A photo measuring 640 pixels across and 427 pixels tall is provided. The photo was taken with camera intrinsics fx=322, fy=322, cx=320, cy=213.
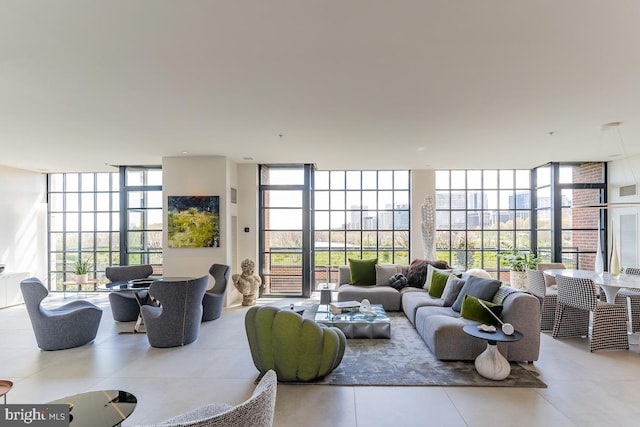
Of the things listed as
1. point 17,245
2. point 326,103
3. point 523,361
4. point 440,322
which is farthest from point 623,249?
point 17,245

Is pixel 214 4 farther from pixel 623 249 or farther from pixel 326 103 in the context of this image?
pixel 623 249

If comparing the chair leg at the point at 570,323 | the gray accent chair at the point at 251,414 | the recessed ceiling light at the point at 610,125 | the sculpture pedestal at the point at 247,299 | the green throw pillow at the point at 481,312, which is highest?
the recessed ceiling light at the point at 610,125

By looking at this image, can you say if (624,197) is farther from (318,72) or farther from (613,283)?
(318,72)

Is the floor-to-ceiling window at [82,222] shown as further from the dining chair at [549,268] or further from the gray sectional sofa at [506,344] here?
the dining chair at [549,268]

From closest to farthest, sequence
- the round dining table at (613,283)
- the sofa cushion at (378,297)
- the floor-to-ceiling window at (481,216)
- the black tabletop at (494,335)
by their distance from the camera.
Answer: the black tabletop at (494,335) < the round dining table at (613,283) < the sofa cushion at (378,297) < the floor-to-ceiling window at (481,216)

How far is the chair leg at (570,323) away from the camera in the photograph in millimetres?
4527

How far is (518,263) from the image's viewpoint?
289 inches

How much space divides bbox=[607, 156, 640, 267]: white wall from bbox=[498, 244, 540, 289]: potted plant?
1.50 meters

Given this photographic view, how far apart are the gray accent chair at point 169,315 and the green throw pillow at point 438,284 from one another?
371 centimetres

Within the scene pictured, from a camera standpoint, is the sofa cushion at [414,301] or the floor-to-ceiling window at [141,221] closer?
the sofa cushion at [414,301]

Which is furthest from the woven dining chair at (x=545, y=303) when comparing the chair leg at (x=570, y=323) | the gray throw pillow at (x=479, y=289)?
the gray throw pillow at (x=479, y=289)

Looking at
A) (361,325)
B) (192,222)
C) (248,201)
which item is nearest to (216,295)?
(192,222)

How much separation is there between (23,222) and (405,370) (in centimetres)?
881

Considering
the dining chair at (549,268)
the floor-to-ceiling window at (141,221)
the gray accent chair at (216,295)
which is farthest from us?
the floor-to-ceiling window at (141,221)
